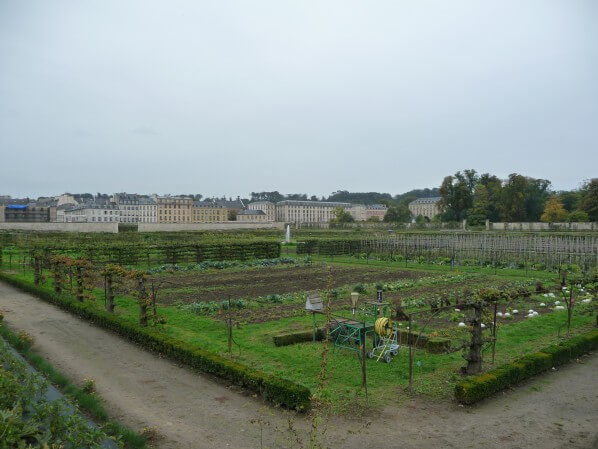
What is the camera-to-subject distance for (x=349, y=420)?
24.2ft

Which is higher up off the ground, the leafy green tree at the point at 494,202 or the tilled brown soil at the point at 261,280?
the leafy green tree at the point at 494,202

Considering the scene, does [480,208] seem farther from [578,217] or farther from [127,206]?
[127,206]

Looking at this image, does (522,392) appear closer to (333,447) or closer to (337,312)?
(333,447)

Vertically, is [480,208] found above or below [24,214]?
above

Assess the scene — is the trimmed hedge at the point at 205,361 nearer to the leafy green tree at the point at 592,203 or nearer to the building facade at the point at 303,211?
the leafy green tree at the point at 592,203

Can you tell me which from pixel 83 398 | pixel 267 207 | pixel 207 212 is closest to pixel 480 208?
pixel 83 398

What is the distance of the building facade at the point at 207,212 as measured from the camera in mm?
135625

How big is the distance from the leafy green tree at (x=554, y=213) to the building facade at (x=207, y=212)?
8796 cm

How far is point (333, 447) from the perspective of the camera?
257 inches

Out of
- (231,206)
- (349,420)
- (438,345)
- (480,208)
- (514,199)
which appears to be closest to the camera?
(349,420)

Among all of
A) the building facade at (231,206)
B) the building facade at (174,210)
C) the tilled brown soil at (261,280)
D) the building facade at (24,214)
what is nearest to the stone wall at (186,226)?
the tilled brown soil at (261,280)

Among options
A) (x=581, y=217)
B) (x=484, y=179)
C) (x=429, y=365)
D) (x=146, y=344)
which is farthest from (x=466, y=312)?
(x=484, y=179)

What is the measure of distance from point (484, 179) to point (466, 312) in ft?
278

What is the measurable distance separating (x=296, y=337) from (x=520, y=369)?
5024 mm
